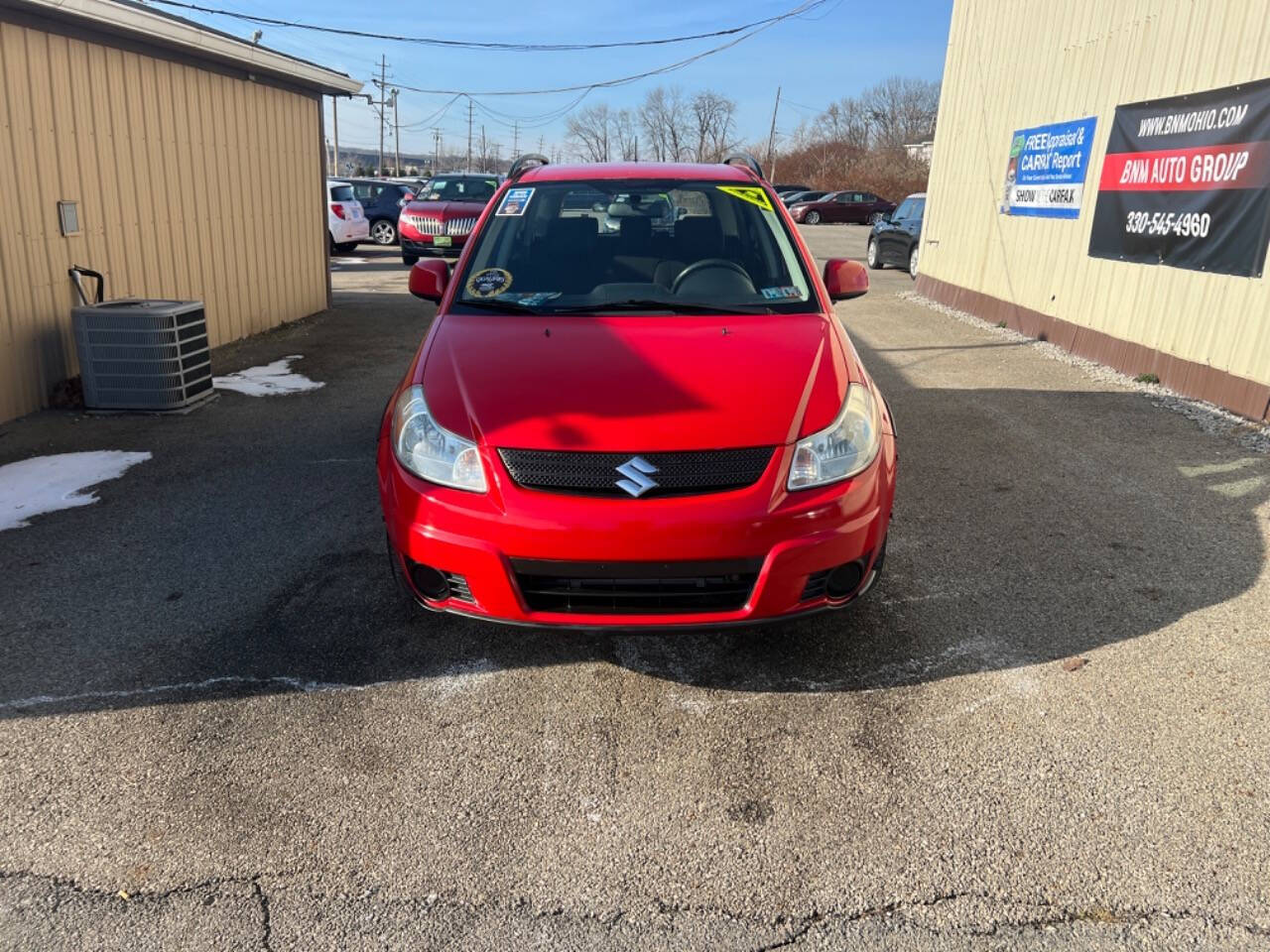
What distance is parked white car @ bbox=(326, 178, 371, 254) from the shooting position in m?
20.7

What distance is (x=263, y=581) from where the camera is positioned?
13.7 feet

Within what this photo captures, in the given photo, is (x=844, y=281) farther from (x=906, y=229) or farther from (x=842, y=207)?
(x=842, y=207)

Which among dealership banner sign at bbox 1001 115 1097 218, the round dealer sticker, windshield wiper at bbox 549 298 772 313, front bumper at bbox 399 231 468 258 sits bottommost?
front bumper at bbox 399 231 468 258

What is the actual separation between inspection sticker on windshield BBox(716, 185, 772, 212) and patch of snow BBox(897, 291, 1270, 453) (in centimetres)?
402

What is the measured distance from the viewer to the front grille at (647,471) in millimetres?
3006

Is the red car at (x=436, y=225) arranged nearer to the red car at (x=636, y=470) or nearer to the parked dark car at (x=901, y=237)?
the parked dark car at (x=901, y=237)

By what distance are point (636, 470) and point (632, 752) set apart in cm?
90

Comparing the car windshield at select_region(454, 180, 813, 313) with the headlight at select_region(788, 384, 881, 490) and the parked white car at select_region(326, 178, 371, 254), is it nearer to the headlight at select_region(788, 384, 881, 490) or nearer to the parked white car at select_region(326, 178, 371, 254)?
the headlight at select_region(788, 384, 881, 490)

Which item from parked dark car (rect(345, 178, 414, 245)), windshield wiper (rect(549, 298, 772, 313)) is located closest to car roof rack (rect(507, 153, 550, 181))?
windshield wiper (rect(549, 298, 772, 313))

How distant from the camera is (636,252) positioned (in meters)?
4.42

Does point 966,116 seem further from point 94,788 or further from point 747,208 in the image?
point 94,788

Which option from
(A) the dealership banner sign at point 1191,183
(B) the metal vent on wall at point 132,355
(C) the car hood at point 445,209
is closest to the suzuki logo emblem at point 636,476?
(B) the metal vent on wall at point 132,355

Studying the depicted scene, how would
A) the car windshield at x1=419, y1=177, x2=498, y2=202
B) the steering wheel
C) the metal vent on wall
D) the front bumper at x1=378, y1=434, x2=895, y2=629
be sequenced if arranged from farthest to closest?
the car windshield at x1=419, y1=177, x2=498, y2=202
the metal vent on wall
the steering wheel
the front bumper at x1=378, y1=434, x2=895, y2=629

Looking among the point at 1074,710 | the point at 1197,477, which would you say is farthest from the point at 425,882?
the point at 1197,477
